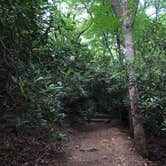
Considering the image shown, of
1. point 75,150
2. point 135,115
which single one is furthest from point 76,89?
point 135,115

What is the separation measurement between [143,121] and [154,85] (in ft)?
3.43

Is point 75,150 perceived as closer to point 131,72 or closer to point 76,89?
point 76,89

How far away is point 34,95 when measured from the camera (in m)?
2.74

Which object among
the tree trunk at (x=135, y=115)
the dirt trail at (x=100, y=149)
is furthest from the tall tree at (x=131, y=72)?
the dirt trail at (x=100, y=149)

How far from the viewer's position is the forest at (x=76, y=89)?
2773mm

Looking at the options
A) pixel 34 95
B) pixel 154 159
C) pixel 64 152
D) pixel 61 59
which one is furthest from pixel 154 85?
pixel 34 95

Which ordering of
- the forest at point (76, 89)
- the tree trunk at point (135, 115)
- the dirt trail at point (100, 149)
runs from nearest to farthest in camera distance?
the forest at point (76, 89) < the dirt trail at point (100, 149) < the tree trunk at point (135, 115)

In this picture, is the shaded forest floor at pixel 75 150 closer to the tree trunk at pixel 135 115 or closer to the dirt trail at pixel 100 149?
the dirt trail at pixel 100 149

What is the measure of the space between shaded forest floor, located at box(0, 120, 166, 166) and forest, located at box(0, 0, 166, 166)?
2 centimetres

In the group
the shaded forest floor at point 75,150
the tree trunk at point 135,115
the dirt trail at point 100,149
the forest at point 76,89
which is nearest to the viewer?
the forest at point 76,89

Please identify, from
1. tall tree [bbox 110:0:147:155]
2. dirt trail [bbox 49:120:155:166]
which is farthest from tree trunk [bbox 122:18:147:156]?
dirt trail [bbox 49:120:155:166]

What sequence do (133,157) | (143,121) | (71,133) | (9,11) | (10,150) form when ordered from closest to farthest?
(9,11), (10,150), (133,157), (143,121), (71,133)

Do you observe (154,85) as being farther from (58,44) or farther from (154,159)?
(58,44)

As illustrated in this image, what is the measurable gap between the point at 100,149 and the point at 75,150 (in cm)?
63
